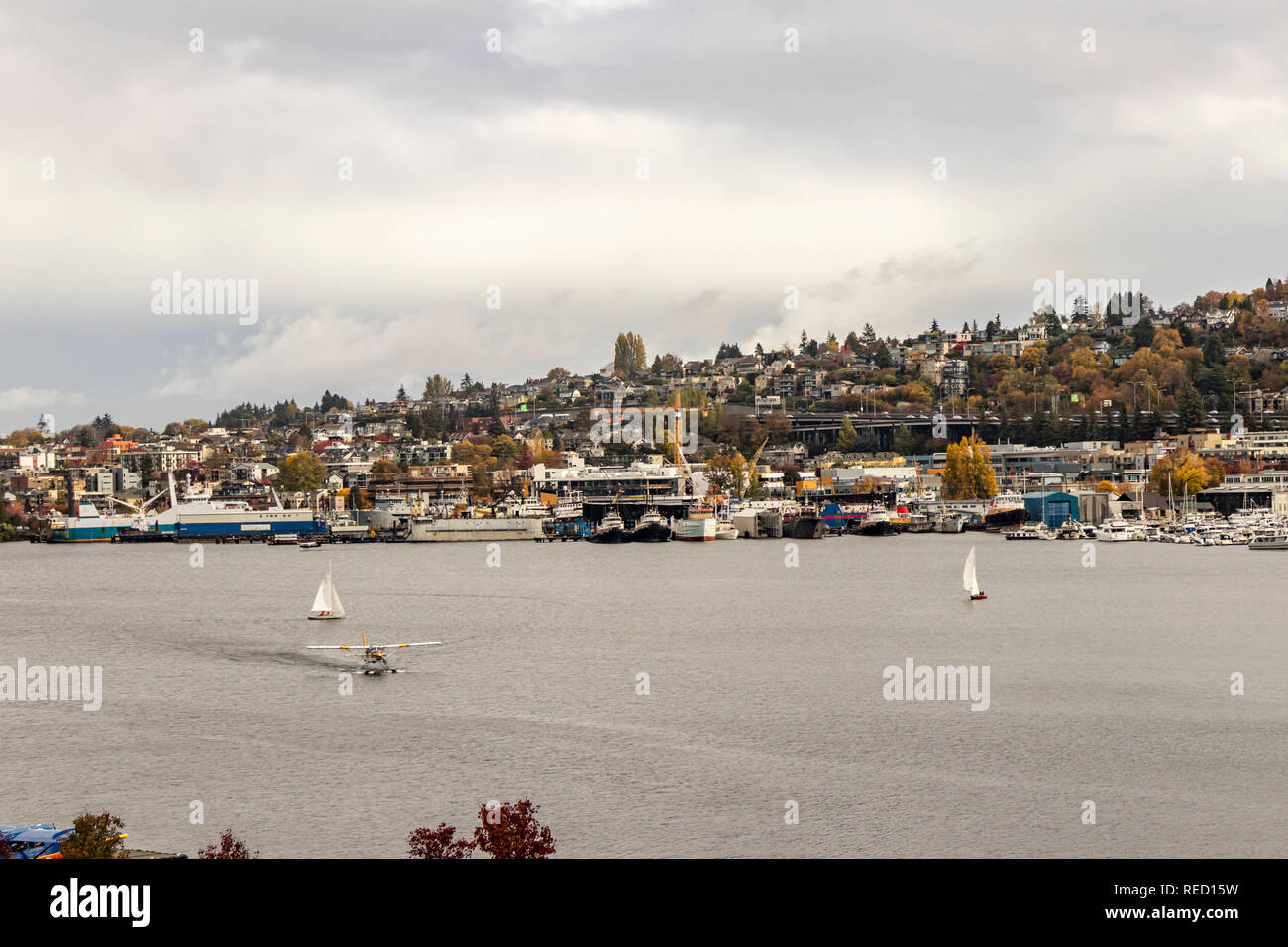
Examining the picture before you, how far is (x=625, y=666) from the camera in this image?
26047mm

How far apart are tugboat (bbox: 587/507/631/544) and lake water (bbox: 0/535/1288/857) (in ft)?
125

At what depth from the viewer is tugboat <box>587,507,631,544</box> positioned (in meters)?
80.4

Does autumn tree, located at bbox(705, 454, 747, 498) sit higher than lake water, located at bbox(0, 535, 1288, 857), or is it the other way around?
autumn tree, located at bbox(705, 454, 747, 498)

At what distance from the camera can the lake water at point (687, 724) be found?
14352mm

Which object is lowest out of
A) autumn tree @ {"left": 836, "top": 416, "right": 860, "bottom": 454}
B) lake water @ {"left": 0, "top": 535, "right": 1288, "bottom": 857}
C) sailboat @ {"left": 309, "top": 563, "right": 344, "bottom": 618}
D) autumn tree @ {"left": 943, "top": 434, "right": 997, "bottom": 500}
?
lake water @ {"left": 0, "top": 535, "right": 1288, "bottom": 857}

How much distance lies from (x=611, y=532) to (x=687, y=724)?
60263 millimetres

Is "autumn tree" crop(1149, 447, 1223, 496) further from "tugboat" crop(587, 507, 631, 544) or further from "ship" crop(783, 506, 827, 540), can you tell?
"tugboat" crop(587, 507, 631, 544)

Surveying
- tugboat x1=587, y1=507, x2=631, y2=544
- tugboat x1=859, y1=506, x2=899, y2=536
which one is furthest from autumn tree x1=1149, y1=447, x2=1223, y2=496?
tugboat x1=587, y1=507, x2=631, y2=544

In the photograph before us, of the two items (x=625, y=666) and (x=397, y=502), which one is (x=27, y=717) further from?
(x=397, y=502)

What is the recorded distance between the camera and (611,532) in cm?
8019

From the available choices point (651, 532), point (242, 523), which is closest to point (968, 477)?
point (651, 532)

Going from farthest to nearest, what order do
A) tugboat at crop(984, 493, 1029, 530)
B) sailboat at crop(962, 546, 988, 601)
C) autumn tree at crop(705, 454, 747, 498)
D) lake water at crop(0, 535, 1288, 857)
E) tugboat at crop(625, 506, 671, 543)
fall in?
autumn tree at crop(705, 454, 747, 498)
tugboat at crop(984, 493, 1029, 530)
tugboat at crop(625, 506, 671, 543)
sailboat at crop(962, 546, 988, 601)
lake water at crop(0, 535, 1288, 857)

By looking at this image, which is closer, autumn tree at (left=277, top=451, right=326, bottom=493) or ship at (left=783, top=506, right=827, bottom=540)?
ship at (left=783, top=506, right=827, bottom=540)
